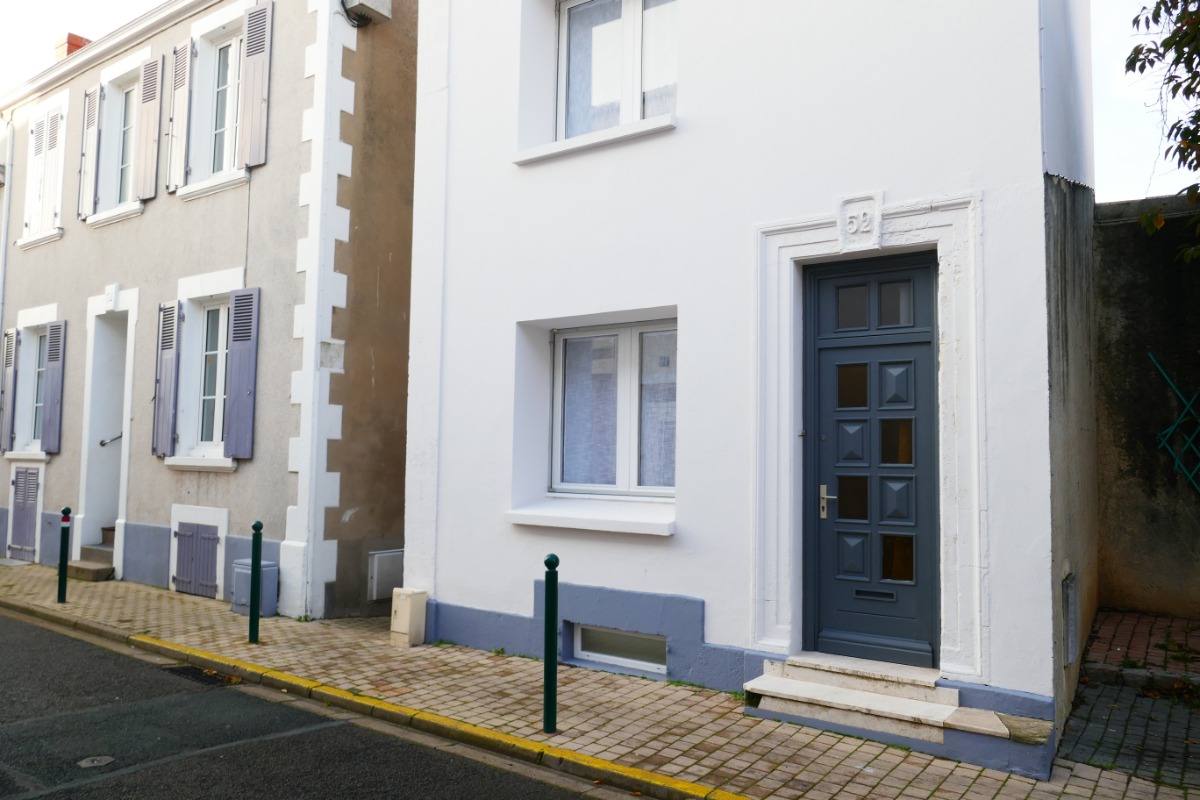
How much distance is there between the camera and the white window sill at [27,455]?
506 inches

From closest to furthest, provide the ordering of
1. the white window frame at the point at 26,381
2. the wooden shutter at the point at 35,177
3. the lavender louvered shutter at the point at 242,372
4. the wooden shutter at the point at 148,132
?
the lavender louvered shutter at the point at 242,372
the wooden shutter at the point at 148,132
the white window frame at the point at 26,381
the wooden shutter at the point at 35,177

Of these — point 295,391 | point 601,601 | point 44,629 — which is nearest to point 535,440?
point 601,601

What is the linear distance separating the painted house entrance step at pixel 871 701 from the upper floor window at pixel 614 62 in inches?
166

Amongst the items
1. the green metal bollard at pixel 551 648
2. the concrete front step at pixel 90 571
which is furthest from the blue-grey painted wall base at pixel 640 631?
the concrete front step at pixel 90 571

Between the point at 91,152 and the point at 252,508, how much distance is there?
6277 millimetres

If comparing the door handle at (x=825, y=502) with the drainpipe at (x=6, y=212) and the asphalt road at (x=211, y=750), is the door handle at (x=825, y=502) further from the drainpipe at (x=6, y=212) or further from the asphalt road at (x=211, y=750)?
the drainpipe at (x=6, y=212)

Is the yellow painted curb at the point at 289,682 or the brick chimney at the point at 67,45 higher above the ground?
the brick chimney at the point at 67,45

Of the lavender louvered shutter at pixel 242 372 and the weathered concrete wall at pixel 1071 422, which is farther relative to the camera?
the lavender louvered shutter at pixel 242 372

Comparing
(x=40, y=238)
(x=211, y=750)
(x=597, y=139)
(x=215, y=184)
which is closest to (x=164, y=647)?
(x=211, y=750)

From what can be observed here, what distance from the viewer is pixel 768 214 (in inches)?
239

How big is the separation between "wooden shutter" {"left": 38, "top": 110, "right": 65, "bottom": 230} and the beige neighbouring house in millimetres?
316

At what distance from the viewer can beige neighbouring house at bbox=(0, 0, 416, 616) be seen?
9219mm

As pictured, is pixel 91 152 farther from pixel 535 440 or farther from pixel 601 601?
pixel 601 601

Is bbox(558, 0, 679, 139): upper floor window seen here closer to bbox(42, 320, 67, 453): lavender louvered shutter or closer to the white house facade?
the white house facade
